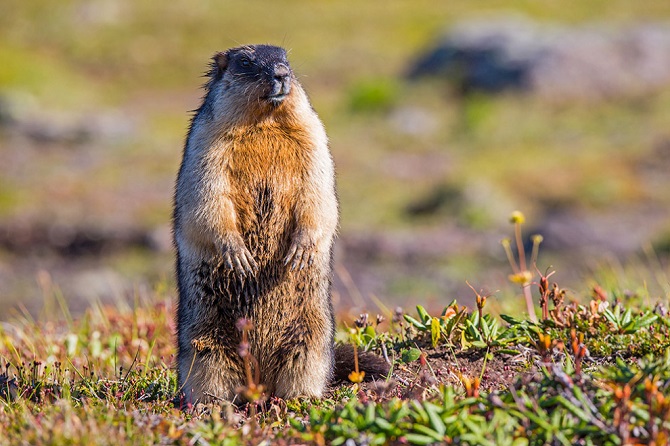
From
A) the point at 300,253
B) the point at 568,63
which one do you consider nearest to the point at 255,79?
the point at 300,253

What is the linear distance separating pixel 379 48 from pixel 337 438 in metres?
39.0

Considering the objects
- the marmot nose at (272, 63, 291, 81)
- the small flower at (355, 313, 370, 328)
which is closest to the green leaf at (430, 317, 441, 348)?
the small flower at (355, 313, 370, 328)

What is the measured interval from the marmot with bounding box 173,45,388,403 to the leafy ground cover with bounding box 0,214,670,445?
0.27 m

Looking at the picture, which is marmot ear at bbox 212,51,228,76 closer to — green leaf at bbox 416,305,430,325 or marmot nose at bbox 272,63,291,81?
marmot nose at bbox 272,63,291,81

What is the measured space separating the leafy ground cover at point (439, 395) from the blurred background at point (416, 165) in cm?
96

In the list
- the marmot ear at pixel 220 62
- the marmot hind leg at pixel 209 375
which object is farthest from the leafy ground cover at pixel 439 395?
the marmot ear at pixel 220 62

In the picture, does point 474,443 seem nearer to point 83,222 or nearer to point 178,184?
point 178,184

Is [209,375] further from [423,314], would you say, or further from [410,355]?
[423,314]

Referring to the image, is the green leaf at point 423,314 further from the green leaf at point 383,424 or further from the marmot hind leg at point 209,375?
the green leaf at point 383,424

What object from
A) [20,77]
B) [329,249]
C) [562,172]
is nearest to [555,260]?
[562,172]

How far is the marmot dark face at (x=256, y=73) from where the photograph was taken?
4730mm

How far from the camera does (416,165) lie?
20.2 metres

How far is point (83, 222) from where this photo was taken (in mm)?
14672

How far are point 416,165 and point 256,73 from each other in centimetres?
1554
